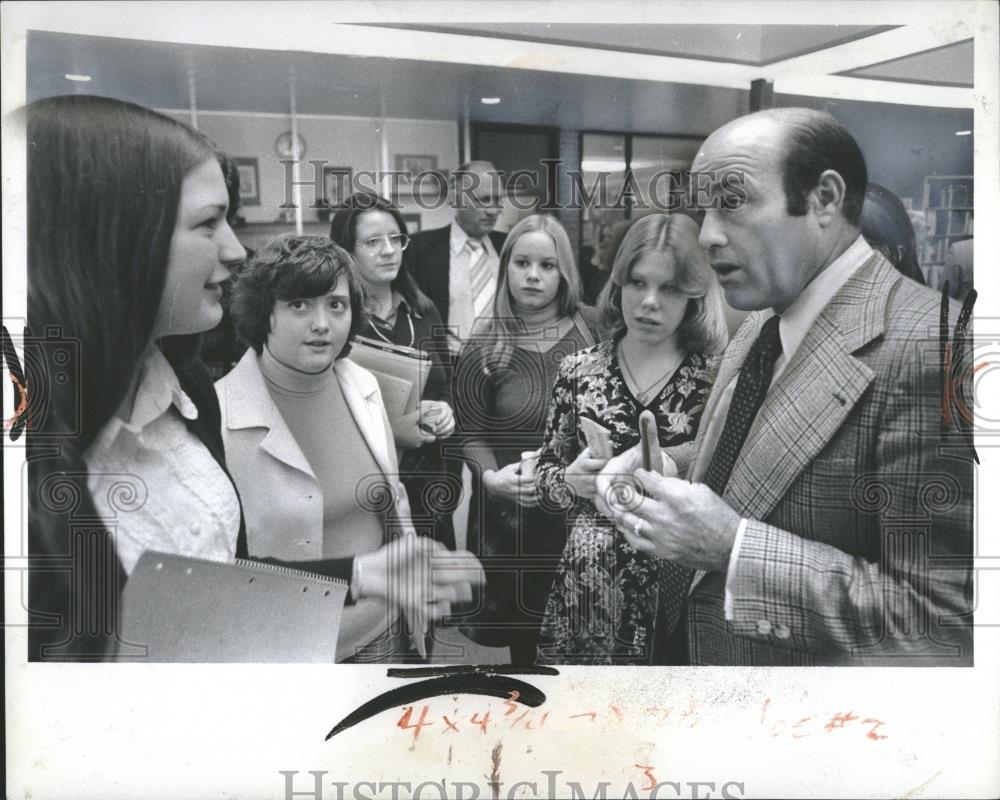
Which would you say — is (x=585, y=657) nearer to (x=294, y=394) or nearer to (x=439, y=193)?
(x=294, y=394)

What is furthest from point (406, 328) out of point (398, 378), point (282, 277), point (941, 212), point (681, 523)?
point (941, 212)

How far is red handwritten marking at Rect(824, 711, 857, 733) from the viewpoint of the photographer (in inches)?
161

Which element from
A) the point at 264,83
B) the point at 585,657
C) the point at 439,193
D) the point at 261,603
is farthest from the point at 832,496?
the point at 264,83

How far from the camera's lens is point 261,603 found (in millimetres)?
4078

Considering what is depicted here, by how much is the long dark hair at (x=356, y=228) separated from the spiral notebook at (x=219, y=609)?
1107mm

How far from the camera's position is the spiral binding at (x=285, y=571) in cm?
407

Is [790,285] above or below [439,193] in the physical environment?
below

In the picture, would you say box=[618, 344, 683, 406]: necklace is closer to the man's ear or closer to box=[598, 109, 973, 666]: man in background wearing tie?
box=[598, 109, 973, 666]: man in background wearing tie

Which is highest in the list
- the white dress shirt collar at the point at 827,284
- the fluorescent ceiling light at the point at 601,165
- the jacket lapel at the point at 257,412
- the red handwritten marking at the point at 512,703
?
the fluorescent ceiling light at the point at 601,165

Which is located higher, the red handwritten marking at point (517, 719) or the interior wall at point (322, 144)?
the interior wall at point (322, 144)

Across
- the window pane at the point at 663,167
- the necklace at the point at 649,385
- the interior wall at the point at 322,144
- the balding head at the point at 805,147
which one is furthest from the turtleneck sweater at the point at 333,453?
the balding head at the point at 805,147

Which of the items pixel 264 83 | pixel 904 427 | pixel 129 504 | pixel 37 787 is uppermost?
pixel 264 83

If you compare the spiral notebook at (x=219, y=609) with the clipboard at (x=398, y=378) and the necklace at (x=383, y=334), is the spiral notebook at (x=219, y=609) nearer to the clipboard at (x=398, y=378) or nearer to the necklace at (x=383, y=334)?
the clipboard at (x=398, y=378)

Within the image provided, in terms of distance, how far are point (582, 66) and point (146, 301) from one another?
1.85 metres
